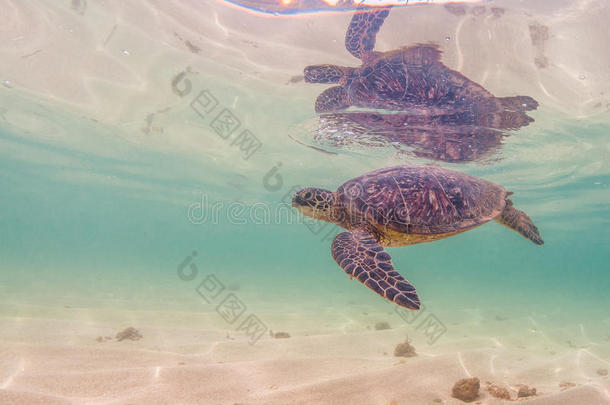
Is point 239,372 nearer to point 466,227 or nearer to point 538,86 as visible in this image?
point 466,227

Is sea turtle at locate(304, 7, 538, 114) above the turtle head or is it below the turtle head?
above

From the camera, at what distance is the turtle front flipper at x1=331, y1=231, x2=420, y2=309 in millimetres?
3449

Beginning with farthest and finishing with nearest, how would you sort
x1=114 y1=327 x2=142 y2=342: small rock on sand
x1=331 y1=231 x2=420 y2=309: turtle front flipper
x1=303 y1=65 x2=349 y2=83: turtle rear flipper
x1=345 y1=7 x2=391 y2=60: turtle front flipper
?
x1=303 y1=65 x2=349 y2=83: turtle rear flipper < x1=114 y1=327 x2=142 y2=342: small rock on sand < x1=345 y1=7 x2=391 y2=60: turtle front flipper < x1=331 y1=231 x2=420 y2=309: turtle front flipper

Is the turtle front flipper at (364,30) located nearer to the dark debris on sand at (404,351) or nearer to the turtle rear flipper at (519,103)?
the turtle rear flipper at (519,103)

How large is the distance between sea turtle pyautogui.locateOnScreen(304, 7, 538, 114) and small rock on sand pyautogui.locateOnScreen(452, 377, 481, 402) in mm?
6709

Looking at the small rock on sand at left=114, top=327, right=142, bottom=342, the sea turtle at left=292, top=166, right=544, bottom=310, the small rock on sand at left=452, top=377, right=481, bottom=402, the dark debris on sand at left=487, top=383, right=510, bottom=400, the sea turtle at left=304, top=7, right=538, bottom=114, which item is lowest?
the small rock on sand at left=114, top=327, right=142, bottom=342

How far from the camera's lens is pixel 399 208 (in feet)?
16.9

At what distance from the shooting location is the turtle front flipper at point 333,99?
910 cm

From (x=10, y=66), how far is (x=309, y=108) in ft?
37.0

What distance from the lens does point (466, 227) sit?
517cm

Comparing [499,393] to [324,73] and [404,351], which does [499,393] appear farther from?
[324,73]

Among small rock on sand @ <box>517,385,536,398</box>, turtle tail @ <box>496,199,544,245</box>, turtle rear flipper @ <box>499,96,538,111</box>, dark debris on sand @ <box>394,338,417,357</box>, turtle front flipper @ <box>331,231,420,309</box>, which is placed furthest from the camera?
turtle rear flipper @ <box>499,96,538,111</box>

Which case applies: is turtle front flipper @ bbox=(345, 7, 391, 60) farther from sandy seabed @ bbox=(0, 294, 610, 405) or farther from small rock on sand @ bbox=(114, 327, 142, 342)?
small rock on sand @ bbox=(114, 327, 142, 342)

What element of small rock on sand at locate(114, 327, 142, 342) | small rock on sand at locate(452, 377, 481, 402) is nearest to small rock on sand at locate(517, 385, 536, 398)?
small rock on sand at locate(452, 377, 481, 402)
